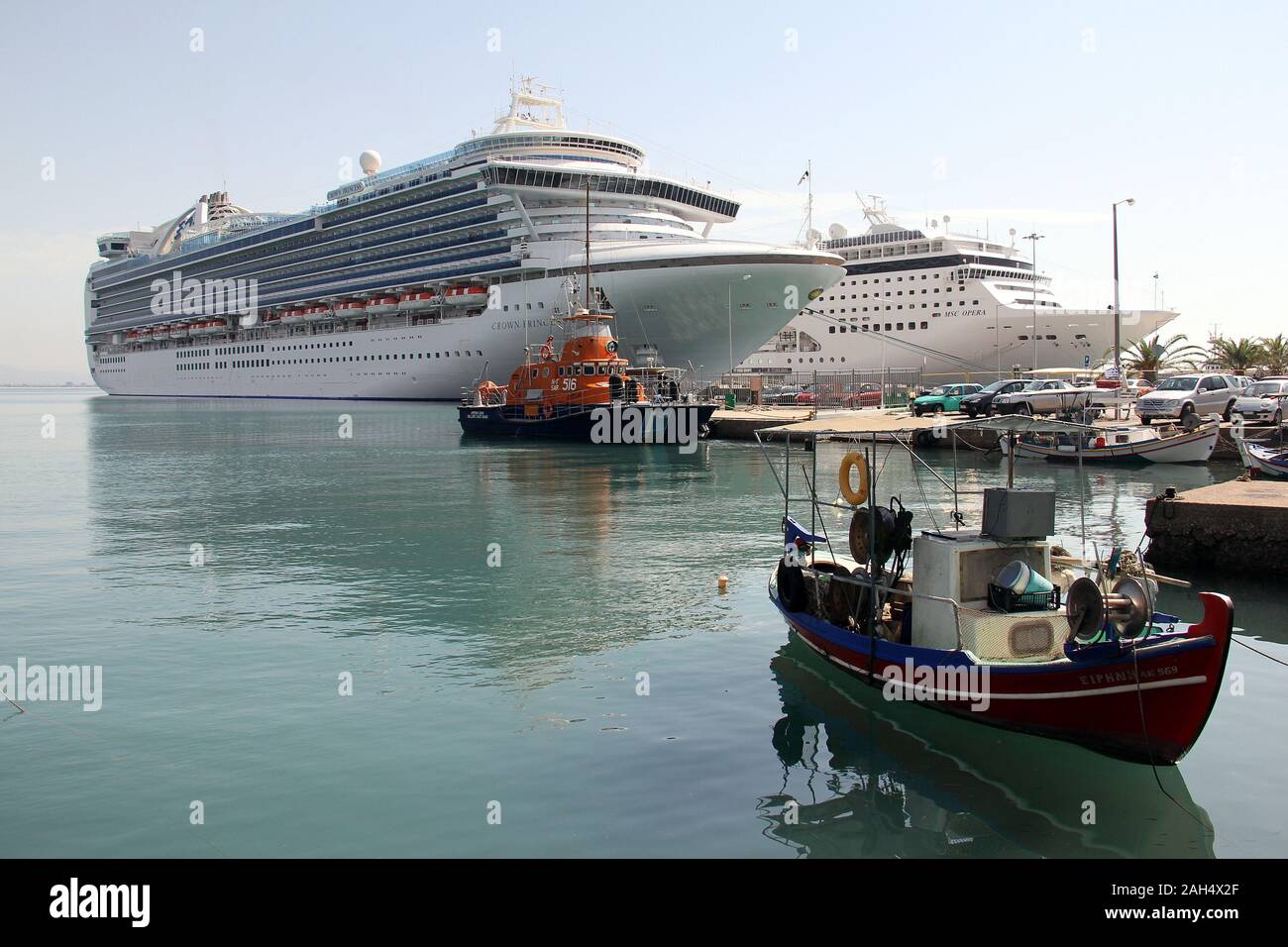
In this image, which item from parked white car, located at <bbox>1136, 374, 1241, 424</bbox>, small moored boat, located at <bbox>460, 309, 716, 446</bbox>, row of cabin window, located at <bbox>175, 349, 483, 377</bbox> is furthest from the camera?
row of cabin window, located at <bbox>175, 349, 483, 377</bbox>

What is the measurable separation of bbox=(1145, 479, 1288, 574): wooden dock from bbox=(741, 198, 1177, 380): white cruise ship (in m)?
60.2

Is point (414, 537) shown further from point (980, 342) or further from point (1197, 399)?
point (980, 342)

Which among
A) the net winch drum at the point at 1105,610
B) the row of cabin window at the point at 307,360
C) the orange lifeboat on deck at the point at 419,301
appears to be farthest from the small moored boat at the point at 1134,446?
the orange lifeboat on deck at the point at 419,301

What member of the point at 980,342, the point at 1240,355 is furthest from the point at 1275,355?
the point at 980,342

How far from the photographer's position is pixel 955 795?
353 inches

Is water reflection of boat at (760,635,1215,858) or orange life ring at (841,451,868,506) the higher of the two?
orange life ring at (841,451,868,506)

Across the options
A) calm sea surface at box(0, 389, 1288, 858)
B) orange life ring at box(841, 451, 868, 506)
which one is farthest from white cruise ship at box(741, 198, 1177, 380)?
orange life ring at box(841, 451, 868, 506)

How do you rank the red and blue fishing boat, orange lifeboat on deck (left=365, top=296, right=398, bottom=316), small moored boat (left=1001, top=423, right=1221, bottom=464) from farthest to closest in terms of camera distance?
1. orange lifeboat on deck (left=365, top=296, right=398, bottom=316)
2. small moored boat (left=1001, top=423, right=1221, bottom=464)
3. the red and blue fishing boat

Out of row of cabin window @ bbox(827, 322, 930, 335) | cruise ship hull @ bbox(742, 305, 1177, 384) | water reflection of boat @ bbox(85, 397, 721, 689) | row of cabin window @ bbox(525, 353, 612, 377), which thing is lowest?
water reflection of boat @ bbox(85, 397, 721, 689)

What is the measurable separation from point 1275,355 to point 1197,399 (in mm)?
33242

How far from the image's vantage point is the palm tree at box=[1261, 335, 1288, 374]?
212ft

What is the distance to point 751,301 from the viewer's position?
197 ft

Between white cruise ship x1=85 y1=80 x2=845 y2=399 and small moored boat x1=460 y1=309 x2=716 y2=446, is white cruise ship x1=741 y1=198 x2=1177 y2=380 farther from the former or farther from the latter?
small moored boat x1=460 y1=309 x2=716 y2=446
